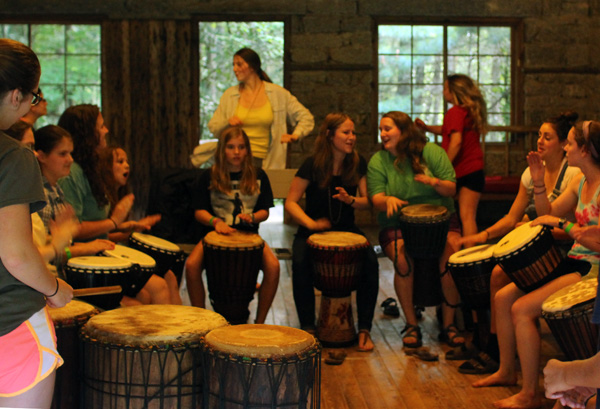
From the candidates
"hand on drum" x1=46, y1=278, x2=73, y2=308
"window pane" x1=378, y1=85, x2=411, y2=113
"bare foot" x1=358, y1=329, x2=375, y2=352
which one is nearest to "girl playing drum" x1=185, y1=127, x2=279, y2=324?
"bare foot" x1=358, y1=329, x2=375, y2=352

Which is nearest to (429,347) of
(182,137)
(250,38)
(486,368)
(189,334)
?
(486,368)

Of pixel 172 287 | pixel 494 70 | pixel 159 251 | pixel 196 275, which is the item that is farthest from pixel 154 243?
pixel 494 70

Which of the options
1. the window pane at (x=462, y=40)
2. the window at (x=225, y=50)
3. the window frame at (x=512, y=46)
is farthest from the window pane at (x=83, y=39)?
the window pane at (x=462, y=40)

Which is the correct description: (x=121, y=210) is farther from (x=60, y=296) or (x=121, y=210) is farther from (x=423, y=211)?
(x=60, y=296)

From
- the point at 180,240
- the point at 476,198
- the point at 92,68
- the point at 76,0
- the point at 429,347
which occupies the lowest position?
the point at 429,347

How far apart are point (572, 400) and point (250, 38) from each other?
25.2 ft

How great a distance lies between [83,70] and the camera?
28.3 ft

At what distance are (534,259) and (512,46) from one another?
247 inches

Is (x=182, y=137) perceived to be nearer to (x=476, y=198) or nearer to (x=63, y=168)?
(x=476, y=198)

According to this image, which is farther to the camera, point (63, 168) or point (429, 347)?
point (429, 347)

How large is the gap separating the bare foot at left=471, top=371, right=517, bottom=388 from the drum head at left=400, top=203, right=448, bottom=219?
0.90 meters

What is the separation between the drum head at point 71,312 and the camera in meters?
2.41

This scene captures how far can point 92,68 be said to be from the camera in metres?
8.60

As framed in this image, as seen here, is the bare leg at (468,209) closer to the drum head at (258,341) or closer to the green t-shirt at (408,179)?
the green t-shirt at (408,179)
